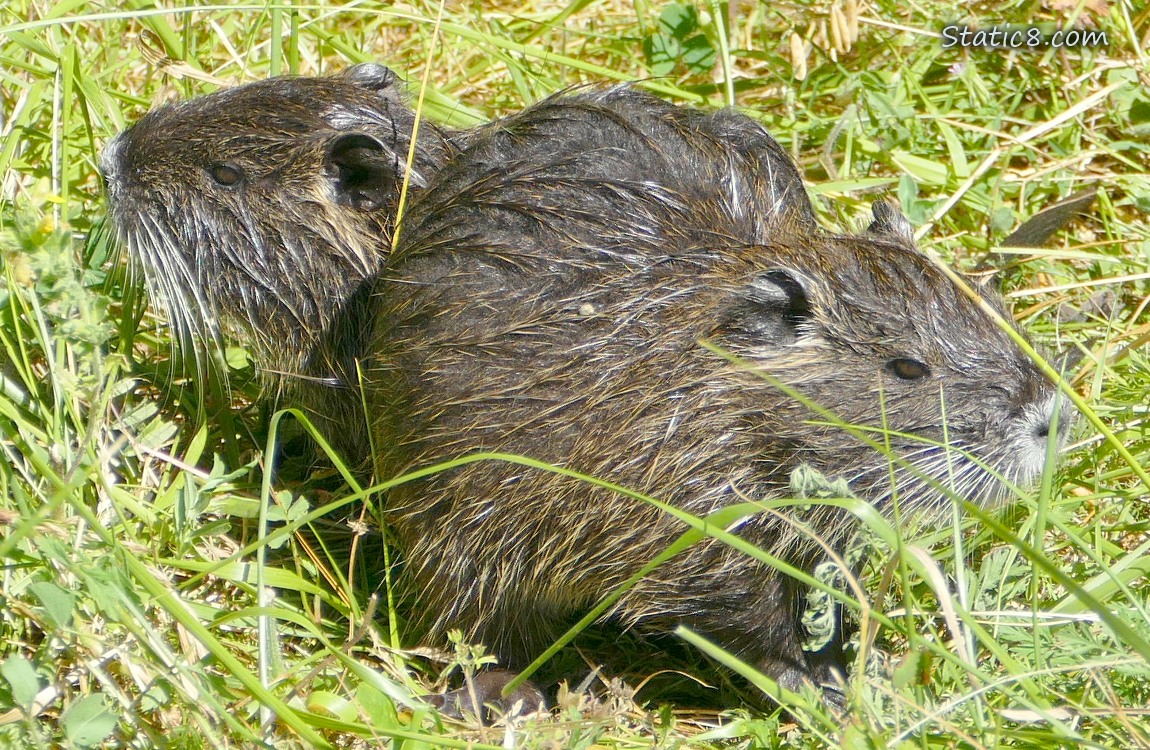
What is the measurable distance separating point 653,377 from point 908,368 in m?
0.59

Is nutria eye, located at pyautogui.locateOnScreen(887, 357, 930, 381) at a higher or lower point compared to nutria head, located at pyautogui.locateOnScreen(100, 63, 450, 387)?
lower

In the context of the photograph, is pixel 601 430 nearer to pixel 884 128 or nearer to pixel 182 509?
pixel 182 509

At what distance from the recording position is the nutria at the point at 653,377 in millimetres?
2914

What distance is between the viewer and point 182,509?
11.3 feet

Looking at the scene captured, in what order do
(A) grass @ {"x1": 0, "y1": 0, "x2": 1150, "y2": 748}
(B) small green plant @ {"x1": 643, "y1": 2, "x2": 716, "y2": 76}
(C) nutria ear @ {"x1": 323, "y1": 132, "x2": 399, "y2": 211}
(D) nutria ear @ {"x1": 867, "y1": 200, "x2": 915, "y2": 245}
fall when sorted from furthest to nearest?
(B) small green plant @ {"x1": 643, "y1": 2, "x2": 716, "y2": 76}, (C) nutria ear @ {"x1": 323, "y1": 132, "x2": 399, "y2": 211}, (D) nutria ear @ {"x1": 867, "y1": 200, "x2": 915, "y2": 245}, (A) grass @ {"x1": 0, "y1": 0, "x2": 1150, "y2": 748}

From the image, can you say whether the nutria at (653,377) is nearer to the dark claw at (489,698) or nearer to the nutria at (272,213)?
the dark claw at (489,698)

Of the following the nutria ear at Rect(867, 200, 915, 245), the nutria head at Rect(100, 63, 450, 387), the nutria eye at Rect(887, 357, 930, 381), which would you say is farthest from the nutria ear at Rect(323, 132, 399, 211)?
the nutria eye at Rect(887, 357, 930, 381)

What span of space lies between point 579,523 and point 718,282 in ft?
2.24

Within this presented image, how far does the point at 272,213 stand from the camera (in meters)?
3.66

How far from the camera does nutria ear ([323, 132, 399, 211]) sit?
362 cm

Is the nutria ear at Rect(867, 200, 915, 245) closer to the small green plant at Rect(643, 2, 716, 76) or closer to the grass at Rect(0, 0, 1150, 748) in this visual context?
the grass at Rect(0, 0, 1150, 748)

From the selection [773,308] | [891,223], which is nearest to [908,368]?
[773,308]

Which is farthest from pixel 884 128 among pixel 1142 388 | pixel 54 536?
pixel 54 536

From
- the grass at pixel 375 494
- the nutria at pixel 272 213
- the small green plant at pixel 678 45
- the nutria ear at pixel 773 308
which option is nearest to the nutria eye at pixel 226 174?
the nutria at pixel 272 213
